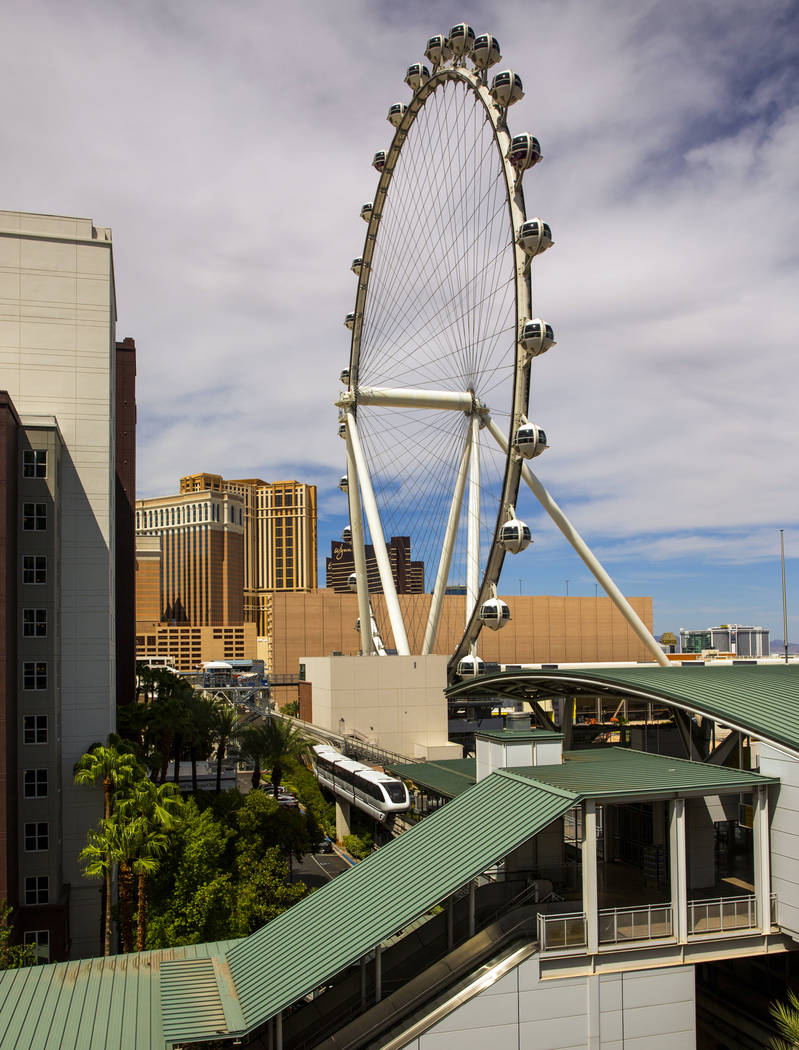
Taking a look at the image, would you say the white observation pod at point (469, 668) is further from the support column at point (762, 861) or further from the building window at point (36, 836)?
the support column at point (762, 861)

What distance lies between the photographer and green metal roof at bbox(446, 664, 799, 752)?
21.5 m

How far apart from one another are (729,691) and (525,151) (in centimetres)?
2948

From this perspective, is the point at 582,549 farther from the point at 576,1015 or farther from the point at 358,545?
the point at 576,1015

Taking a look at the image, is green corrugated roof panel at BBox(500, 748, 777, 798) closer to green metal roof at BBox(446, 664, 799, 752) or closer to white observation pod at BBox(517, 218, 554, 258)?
green metal roof at BBox(446, 664, 799, 752)

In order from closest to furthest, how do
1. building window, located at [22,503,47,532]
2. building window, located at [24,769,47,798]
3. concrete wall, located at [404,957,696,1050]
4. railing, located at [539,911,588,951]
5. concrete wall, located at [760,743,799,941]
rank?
1. concrete wall, located at [404,957,696,1050]
2. railing, located at [539,911,588,951]
3. concrete wall, located at [760,743,799,941]
4. building window, located at [24,769,47,798]
5. building window, located at [22,503,47,532]

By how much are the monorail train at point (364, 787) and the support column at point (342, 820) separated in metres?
0.73

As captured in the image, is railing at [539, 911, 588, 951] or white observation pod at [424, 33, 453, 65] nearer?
railing at [539, 911, 588, 951]

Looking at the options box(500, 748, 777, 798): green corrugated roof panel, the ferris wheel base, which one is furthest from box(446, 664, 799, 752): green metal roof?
the ferris wheel base

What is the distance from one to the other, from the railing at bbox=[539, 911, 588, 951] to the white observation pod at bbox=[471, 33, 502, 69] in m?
43.7

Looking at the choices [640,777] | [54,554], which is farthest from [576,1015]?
[54,554]

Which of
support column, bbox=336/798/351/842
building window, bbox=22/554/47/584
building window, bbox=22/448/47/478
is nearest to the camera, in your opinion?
building window, bbox=22/554/47/584

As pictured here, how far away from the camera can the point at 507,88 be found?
44312mm

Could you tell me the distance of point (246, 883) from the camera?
2880cm

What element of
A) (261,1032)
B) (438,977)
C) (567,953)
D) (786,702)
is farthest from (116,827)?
(786,702)
